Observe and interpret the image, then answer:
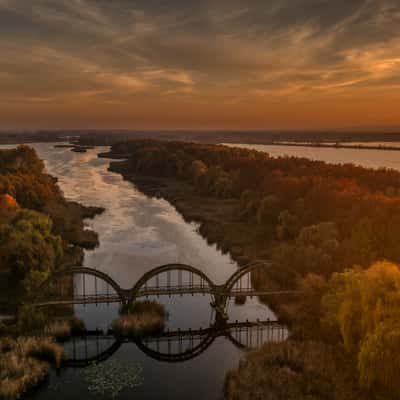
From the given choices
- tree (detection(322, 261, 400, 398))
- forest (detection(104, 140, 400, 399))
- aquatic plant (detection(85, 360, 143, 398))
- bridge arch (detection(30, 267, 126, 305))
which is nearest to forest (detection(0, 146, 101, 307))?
bridge arch (detection(30, 267, 126, 305))

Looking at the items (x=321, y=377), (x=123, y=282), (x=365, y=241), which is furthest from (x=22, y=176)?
(x=321, y=377)

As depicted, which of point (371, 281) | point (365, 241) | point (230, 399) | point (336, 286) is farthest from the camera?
point (365, 241)

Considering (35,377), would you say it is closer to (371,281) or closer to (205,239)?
(371,281)

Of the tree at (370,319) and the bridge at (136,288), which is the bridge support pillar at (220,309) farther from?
the tree at (370,319)

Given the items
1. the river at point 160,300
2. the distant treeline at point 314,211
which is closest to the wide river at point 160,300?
the river at point 160,300

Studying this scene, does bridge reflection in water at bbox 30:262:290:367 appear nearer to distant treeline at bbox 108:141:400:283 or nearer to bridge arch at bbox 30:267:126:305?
bridge arch at bbox 30:267:126:305
